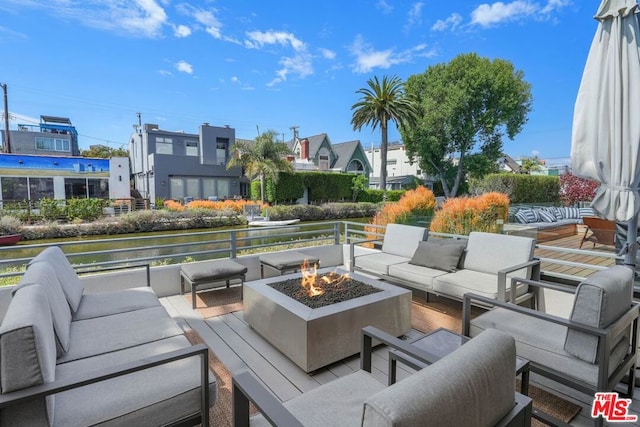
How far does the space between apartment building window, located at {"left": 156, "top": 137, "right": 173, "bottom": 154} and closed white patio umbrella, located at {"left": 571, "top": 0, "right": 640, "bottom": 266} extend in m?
21.8

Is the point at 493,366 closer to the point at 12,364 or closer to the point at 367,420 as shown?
the point at 367,420

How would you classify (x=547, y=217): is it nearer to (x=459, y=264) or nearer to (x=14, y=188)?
(x=459, y=264)

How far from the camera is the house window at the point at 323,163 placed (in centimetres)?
2613

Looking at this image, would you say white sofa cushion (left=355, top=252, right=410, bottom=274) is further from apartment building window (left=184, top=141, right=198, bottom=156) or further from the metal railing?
apartment building window (left=184, top=141, right=198, bottom=156)

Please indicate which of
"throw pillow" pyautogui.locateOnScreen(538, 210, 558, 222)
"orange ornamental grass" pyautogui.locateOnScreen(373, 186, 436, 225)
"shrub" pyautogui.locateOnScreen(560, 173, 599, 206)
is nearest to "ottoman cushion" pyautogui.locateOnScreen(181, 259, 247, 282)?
"orange ornamental grass" pyautogui.locateOnScreen(373, 186, 436, 225)

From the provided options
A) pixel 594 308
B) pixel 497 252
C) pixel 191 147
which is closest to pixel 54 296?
pixel 594 308

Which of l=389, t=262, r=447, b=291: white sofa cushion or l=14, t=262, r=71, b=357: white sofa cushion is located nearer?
l=14, t=262, r=71, b=357: white sofa cushion

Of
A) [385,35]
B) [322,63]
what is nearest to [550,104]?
[385,35]

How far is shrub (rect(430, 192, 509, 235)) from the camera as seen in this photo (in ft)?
20.4

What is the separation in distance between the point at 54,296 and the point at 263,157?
1689 cm

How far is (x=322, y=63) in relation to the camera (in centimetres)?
1742

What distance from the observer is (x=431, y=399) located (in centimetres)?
82

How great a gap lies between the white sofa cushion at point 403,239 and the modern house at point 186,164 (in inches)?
655

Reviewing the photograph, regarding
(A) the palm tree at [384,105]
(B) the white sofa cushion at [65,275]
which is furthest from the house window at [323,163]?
(B) the white sofa cushion at [65,275]
